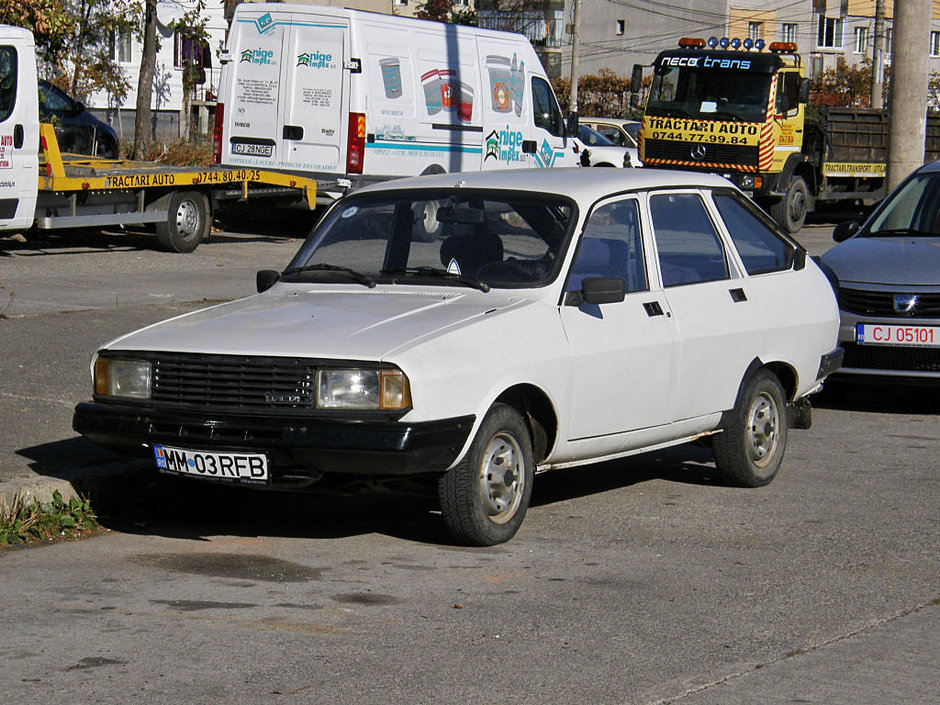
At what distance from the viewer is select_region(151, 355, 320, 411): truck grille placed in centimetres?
603

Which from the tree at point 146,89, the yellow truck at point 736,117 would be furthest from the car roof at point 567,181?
the tree at point 146,89

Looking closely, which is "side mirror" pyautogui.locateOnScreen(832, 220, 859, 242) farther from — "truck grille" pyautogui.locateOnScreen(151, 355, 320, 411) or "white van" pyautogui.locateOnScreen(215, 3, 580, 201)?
"white van" pyautogui.locateOnScreen(215, 3, 580, 201)

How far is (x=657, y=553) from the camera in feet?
21.2

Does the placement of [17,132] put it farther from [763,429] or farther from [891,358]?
[763,429]

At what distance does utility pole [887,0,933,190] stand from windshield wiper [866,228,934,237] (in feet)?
22.7

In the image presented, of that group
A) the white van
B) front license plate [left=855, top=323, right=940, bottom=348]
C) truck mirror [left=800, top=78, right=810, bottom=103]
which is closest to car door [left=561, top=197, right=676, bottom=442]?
front license plate [left=855, top=323, right=940, bottom=348]

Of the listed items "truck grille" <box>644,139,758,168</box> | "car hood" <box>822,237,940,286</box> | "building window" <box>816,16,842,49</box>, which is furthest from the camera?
"building window" <box>816,16,842,49</box>

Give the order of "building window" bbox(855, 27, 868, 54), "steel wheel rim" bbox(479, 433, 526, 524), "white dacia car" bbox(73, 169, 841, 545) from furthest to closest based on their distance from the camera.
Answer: "building window" bbox(855, 27, 868, 54)
"steel wheel rim" bbox(479, 433, 526, 524)
"white dacia car" bbox(73, 169, 841, 545)

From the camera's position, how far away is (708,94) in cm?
2583

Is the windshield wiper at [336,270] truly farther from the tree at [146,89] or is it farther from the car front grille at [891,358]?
the tree at [146,89]

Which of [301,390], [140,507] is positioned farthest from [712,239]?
[140,507]

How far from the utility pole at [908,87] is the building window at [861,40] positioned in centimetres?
5339

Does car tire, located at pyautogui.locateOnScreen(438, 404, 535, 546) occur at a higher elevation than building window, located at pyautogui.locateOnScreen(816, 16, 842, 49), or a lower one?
lower

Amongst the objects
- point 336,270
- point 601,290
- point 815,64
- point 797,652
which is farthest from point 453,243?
point 815,64
